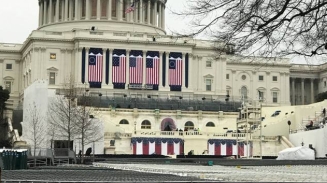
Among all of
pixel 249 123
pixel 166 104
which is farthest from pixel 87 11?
pixel 249 123

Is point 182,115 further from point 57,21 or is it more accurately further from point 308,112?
point 57,21

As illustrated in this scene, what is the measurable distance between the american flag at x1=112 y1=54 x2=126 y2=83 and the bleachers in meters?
10.8

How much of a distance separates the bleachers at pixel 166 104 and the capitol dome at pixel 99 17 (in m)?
27.0

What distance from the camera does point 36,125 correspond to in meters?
71.4

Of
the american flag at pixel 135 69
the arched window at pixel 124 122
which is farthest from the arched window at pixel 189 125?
the american flag at pixel 135 69

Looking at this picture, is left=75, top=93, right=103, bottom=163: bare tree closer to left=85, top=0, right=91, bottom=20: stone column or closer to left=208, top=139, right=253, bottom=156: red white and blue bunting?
left=208, top=139, right=253, bottom=156: red white and blue bunting

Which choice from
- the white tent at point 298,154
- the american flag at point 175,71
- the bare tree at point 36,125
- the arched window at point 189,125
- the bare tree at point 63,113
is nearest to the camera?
the white tent at point 298,154

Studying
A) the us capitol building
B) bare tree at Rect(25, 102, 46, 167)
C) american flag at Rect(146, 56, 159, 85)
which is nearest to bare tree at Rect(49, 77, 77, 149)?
bare tree at Rect(25, 102, 46, 167)

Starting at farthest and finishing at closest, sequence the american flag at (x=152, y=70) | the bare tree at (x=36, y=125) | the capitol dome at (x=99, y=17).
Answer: the capitol dome at (x=99, y=17)
the american flag at (x=152, y=70)
the bare tree at (x=36, y=125)

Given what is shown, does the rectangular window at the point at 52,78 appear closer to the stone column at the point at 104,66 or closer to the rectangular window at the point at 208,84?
the stone column at the point at 104,66

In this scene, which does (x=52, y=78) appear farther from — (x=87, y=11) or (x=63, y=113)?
(x=63, y=113)

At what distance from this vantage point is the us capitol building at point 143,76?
95562 millimetres

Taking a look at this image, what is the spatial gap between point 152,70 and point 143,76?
2099 millimetres

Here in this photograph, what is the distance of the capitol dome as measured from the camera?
5295 inches
